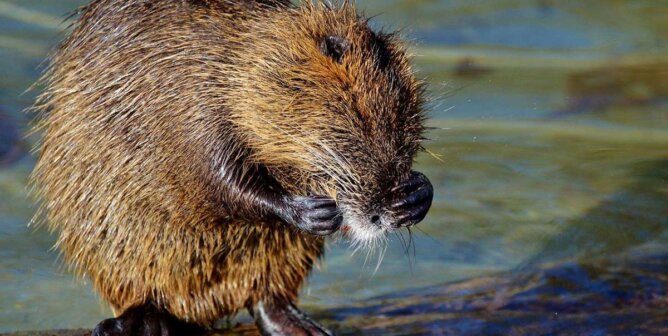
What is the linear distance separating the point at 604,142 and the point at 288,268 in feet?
11.6

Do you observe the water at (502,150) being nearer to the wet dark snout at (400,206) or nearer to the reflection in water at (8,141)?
the reflection in water at (8,141)

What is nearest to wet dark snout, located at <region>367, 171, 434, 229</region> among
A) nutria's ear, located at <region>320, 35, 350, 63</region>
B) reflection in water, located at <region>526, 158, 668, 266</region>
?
nutria's ear, located at <region>320, 35, 350, 63</region>

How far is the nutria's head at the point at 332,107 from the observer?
446 cm

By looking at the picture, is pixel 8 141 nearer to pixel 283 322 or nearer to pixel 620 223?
pixel 283 322

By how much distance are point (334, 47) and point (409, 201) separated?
68 cm

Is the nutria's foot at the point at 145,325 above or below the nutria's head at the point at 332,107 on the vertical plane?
below

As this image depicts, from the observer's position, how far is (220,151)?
4.87 metres

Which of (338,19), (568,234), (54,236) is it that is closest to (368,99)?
(338,19)

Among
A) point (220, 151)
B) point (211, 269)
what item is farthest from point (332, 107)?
point (211, 269)

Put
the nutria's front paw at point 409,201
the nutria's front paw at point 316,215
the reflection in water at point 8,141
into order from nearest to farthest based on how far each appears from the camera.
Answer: the nutria's front paw at point 409,201 → the nutria's front paw at point 316,215 → the reflection in water at point 8,141

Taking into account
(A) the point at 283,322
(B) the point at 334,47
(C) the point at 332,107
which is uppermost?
(B) the point at 334,47

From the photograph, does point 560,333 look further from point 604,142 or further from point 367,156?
point 604,142

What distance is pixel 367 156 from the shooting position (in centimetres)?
445

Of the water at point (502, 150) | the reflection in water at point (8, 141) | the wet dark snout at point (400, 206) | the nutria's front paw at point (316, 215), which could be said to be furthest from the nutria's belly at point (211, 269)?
the reflection in water at point (8, 141)
